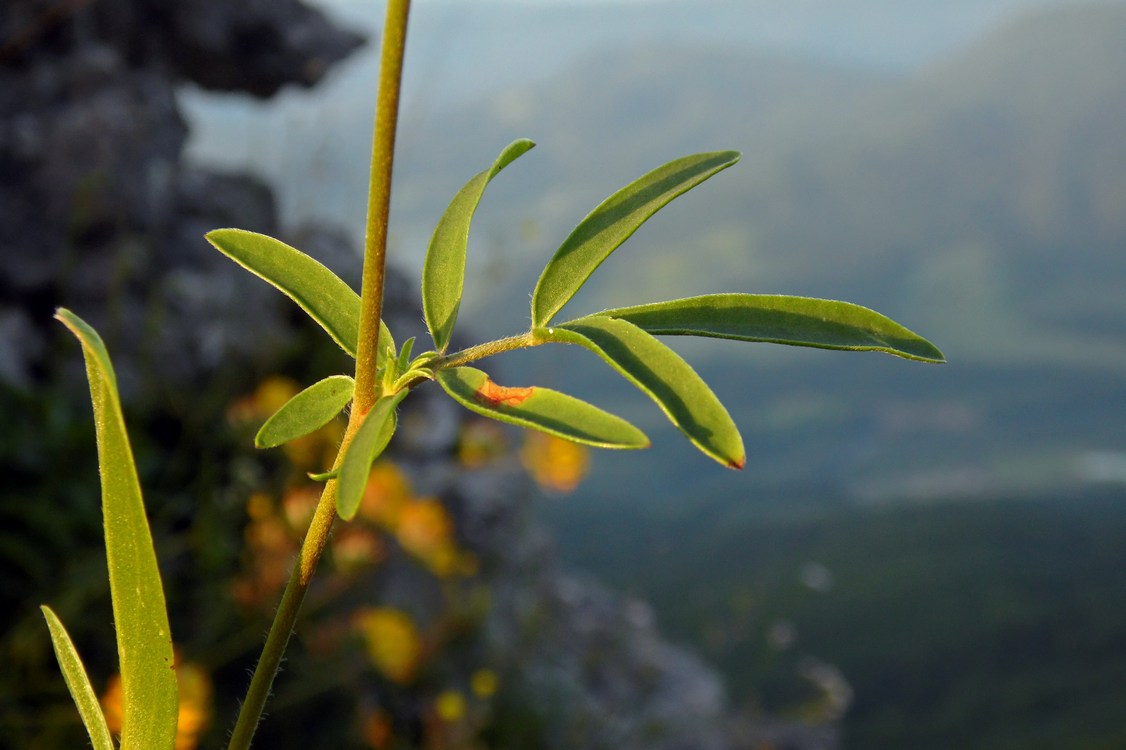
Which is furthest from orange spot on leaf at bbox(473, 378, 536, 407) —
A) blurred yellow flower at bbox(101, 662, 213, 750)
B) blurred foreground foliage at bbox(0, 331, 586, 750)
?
blurred foreground foliage at bbox(0, 331, 586, 750)

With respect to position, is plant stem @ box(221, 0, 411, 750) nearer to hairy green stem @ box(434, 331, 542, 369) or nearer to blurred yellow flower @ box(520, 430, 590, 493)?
hairy green stem @ box(434, 331, 542, 369)

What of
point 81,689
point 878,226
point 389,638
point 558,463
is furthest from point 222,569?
point 878,226

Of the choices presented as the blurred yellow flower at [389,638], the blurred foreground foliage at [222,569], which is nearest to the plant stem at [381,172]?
the blurred foreground foliage at [222,569]

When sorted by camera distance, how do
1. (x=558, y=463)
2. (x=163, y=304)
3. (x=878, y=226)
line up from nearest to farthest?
(x=558, y=463) → (x=163, y=304) → (x=878, y=226)

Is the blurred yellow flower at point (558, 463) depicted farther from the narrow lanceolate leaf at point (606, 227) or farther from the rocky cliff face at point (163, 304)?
the narrow lanceolate leaf at point (606, 227)

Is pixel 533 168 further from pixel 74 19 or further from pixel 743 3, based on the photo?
pixel 74 19

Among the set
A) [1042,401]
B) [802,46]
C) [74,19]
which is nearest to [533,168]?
[1042,401]

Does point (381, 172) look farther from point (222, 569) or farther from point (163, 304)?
point (163, 304)
